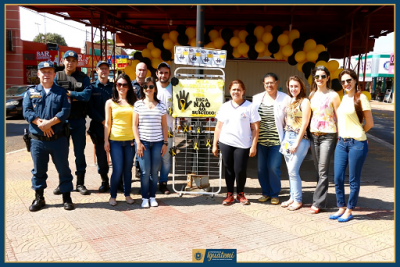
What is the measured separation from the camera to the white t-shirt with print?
4.97 m

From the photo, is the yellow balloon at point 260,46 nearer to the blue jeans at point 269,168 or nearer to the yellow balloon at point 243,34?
the yellow balloon at point 243,34

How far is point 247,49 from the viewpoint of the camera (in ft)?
28.5

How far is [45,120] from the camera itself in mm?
4613

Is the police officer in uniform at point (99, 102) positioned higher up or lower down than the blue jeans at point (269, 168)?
higher up

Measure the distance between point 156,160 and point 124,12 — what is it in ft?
20.8

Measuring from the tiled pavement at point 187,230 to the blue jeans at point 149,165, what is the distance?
12.9 inches

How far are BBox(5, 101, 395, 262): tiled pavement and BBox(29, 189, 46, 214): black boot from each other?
0.09 metres

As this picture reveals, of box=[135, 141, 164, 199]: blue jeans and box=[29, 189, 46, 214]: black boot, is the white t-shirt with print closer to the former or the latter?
box=[135, 141, 164, 199]: blue jeans

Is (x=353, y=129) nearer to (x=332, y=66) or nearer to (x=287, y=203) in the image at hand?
(x=287, y=203)

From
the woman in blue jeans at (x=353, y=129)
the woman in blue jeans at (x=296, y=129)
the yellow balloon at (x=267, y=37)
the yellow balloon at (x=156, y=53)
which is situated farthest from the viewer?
the yellow balloon at (x=156, y=53)

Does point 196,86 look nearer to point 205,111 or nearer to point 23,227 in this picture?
point 205,111

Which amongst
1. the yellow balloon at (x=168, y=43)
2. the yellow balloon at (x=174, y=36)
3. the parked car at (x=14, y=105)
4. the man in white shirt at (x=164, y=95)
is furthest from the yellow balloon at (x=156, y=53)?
the parked car at (x=14, y=105)

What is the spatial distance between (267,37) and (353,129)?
15.0 ft

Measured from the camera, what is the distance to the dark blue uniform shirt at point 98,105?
5625 mm
